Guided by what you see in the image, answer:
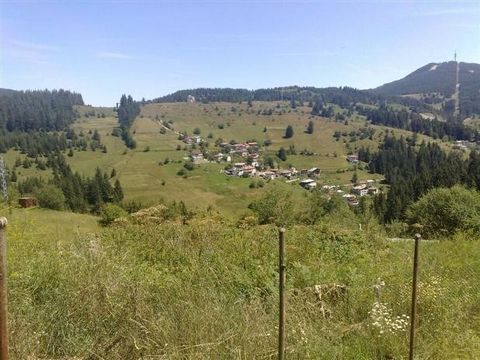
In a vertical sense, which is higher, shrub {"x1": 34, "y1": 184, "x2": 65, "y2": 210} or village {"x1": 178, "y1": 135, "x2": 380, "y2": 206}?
shrub {"x1": 34, "y1": 184, "x2": 65, "y2": 210}

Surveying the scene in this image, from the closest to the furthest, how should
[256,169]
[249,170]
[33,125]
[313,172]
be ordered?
[249,170] < [313,172] < [256,169] < [33,125]

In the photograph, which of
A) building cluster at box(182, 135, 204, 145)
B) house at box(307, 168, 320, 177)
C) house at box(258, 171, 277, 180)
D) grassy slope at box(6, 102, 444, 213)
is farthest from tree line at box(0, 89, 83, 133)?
house at box(307, 168, 320, 177)

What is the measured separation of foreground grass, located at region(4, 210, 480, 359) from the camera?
12.3 feet

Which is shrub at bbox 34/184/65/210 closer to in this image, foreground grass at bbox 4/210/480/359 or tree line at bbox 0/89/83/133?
foreground grass at bbox 4/210/480/359

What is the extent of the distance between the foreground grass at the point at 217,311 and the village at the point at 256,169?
78.8 meters

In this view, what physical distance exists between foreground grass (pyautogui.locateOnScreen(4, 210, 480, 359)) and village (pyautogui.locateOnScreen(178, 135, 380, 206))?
7882cm

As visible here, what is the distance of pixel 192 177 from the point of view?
353ft

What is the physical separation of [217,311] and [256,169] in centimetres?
11526

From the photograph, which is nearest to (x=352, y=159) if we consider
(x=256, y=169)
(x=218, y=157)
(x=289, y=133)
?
(x=256, y=169)

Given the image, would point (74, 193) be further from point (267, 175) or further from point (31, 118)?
point (31, 118)

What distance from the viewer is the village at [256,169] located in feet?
318

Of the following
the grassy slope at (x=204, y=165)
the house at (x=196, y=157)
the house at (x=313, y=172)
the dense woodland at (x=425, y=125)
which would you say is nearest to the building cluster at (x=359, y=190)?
the grassy slope at (x=204, y=165)

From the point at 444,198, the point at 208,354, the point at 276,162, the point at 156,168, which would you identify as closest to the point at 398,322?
the point at 208,354

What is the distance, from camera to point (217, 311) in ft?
13.1
